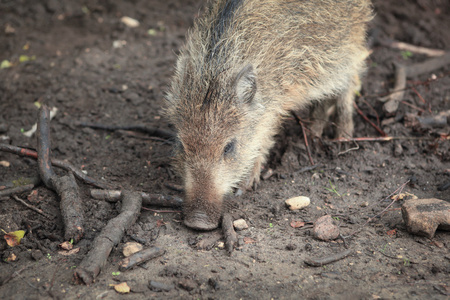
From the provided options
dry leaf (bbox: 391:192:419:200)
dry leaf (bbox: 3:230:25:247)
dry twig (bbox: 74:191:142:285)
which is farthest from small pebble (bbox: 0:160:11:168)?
dry leaf (bbox: 391:192:419:200)

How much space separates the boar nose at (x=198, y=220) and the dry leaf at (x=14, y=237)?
4.35 ft

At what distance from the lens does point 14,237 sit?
11.4 feet

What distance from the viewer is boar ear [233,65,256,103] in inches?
154

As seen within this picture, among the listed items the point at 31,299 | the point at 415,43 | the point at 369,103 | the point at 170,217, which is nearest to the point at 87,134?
the point at 170,217

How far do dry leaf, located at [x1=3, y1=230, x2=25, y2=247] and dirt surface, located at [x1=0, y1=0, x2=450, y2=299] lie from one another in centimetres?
6

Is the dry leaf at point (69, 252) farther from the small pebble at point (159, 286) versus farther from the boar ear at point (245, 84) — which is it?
the boar ear at point (245, 84)

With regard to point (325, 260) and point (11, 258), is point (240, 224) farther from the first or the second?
point (11, 258)

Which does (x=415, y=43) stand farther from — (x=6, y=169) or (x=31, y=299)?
(x=31, y=299)

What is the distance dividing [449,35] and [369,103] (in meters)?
2.76

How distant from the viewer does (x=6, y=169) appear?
4586mm

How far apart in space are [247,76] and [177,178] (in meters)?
1.38

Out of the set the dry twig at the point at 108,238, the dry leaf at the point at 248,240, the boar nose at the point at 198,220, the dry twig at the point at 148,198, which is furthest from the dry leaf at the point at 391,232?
the dry twig at the point at 108,238

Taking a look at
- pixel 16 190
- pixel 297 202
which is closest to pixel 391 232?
pixel 297 202

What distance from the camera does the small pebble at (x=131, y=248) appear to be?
3.42 meters
